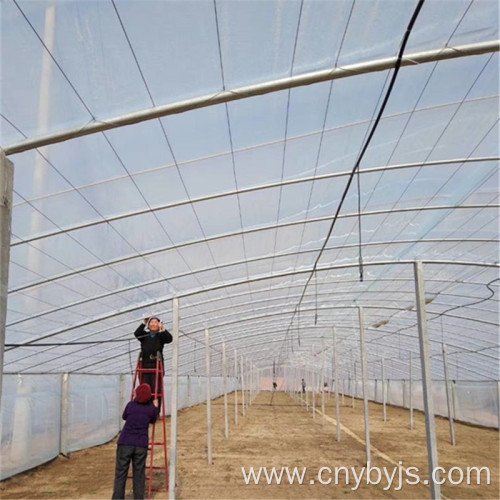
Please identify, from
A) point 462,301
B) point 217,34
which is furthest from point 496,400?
point 217,34

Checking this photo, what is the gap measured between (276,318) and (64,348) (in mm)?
12174

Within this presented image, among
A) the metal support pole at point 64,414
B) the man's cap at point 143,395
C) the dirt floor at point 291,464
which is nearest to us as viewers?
the man's cap at point 143,395

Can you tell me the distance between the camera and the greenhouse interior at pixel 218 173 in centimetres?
575

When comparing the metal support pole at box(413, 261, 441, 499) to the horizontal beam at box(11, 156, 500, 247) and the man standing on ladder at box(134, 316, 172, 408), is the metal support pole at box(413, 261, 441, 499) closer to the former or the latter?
the horizontal beam at box(11, 156, 500, 247)

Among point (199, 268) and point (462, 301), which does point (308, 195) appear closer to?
point (199, 268)

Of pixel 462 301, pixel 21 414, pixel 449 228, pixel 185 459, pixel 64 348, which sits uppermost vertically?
pixel 449 228

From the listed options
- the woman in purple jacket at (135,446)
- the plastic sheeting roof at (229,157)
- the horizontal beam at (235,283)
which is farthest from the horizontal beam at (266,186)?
the horizontal beam at (235,283)

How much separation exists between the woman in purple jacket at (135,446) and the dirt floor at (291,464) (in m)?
2.52

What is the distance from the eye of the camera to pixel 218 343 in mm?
29203

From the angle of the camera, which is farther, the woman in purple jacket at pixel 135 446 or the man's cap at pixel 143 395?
the man's cap at pixel 143 395

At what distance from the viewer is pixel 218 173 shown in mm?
9047

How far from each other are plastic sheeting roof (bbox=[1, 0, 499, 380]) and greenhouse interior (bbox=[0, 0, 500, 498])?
32 millimetres

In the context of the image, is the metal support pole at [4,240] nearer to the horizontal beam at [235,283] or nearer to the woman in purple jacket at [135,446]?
the woman in purple jacket at [135,446]

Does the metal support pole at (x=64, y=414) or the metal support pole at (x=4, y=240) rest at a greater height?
the metal support pole at (x=4, y=240)
